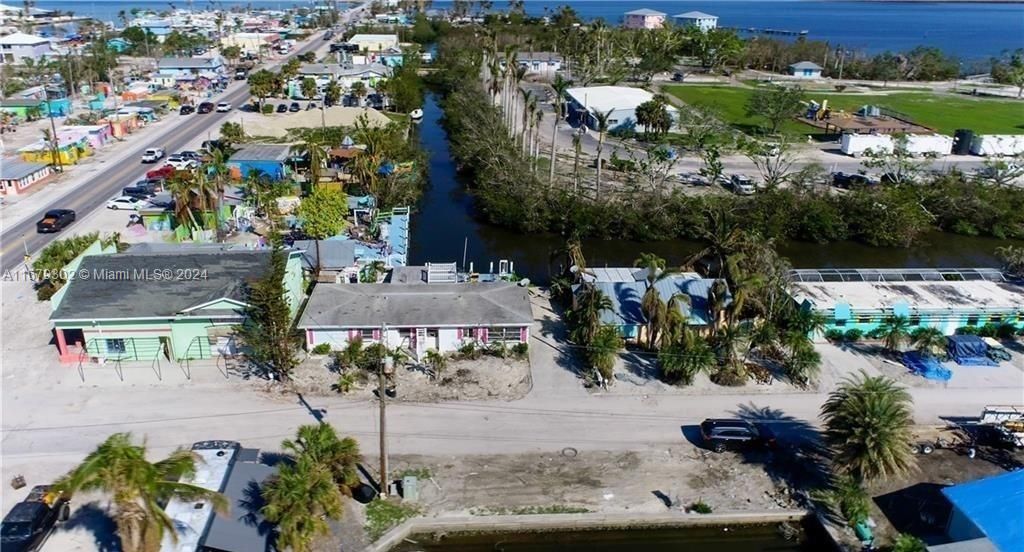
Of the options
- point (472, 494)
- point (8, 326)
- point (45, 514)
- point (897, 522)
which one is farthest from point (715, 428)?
point (8, 326)

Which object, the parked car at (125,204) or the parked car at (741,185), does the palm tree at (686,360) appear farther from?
the parked car at (125,204)

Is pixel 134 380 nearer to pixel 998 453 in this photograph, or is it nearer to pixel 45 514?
pixel 45 514

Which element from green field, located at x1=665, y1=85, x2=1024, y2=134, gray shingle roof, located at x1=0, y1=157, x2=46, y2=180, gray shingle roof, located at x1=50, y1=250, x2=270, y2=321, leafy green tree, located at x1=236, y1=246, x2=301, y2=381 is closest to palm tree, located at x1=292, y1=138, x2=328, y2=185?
gray shingle roof, located at x1=50, y1=250, x2=270, y2=321

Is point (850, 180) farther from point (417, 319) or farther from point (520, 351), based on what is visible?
point (417, 319)

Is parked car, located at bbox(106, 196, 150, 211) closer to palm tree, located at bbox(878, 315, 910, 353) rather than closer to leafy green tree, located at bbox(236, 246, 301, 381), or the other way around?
leafy green tree, located at bbox(236, 246, 301, 381)

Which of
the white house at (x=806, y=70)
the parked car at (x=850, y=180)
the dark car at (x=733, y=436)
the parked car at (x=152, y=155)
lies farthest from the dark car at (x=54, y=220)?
the white house at (x=806, y=70)

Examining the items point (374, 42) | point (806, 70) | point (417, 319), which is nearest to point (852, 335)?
point (417, 319)

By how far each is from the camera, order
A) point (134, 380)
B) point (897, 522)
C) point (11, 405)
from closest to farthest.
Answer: point (897, 522)
point (11, 405)
point (134, 380)
